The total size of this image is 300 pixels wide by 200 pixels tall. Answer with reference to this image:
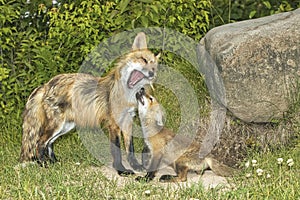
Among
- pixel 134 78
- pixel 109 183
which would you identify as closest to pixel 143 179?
pixel 109 183

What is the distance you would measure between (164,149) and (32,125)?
1.51 m

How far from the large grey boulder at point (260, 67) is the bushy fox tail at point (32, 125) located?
189 cm

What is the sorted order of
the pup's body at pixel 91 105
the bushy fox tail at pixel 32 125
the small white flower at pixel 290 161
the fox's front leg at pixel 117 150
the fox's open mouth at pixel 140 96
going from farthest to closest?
the bushy fox tail at pixel 32 125
the fox's front leg at pixel 117 150
the pup's body at pixel 91 105
the fox's open mouth at pixel 140 96
the small white flower at pixel 290 161

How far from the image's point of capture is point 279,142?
707 cm

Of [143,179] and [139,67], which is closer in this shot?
[143,179]

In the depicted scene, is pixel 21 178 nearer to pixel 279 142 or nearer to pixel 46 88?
pixel 46 88

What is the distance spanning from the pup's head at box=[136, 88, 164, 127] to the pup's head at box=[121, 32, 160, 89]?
11 cm

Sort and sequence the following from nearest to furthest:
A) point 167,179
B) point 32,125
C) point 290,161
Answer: point 290,161, point 167,179, point 32,125

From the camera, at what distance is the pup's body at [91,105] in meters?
6.48

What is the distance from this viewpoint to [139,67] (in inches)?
252

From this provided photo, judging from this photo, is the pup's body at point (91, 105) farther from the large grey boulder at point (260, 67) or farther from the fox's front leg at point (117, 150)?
the large grey boulder at point (260, 67)

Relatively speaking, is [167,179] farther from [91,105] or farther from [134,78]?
[91,105]

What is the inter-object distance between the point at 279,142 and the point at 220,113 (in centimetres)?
73

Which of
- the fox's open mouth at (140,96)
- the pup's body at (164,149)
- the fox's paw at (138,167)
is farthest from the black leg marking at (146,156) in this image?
the fox's open mouth at (140,96)
